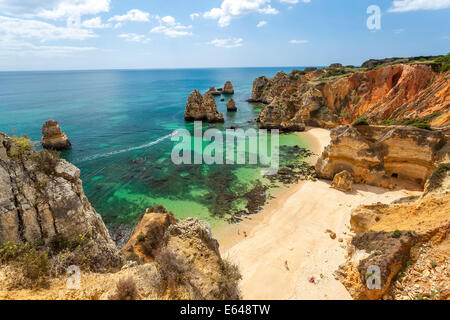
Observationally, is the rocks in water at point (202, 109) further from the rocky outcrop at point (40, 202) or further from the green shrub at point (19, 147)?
the green shrub at point (19, 147)

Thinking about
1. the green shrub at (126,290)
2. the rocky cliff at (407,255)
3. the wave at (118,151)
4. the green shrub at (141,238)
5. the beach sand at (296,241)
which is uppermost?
the wave at (118,151)

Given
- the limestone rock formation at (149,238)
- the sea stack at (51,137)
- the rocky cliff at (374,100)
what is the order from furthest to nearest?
Answer: the sea stack at (51,137)
the rocky cliff at (374,100)
the limestone rock formation at (149,238)

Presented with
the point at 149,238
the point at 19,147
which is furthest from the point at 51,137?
the point at 19,147

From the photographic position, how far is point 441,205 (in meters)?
12.6

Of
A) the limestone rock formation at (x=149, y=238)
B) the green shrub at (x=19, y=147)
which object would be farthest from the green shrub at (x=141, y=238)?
the green shrub at (x=19, y=147)

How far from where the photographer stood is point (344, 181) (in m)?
24.2

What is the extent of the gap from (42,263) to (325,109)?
179ft

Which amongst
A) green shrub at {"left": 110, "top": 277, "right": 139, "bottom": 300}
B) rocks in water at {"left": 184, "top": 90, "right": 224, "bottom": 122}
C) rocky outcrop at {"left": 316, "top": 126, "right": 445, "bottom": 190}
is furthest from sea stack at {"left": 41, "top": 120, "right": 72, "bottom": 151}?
rocky outcrop at {"left": 316, "top": 126, "right": 445, "bottom": 190}

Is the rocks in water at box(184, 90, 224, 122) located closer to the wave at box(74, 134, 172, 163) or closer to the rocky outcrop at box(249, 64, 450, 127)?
the rocky outcrop at box(249, 64, 450, 127)

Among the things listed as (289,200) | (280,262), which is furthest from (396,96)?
(280,262)

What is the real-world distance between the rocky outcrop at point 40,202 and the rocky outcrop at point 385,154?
81.5ft

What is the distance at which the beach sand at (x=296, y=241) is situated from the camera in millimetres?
13547

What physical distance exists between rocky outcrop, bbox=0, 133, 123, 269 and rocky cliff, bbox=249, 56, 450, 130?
110ft

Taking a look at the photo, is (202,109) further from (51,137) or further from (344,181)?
(344,181)
